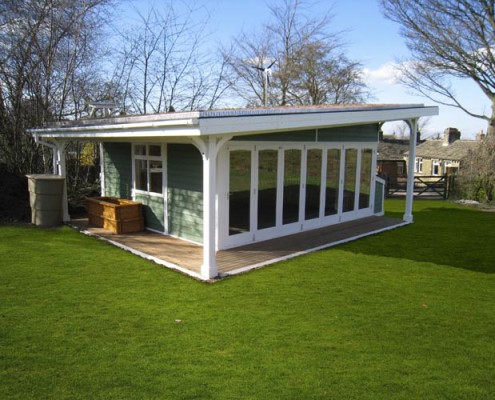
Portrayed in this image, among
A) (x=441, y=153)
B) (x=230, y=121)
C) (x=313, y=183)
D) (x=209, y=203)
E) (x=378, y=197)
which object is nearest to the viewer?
(x=230, y=121)

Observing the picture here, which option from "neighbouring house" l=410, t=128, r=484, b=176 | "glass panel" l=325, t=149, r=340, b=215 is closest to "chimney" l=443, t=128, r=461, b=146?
"neighbouring house" l=410, t=128, r=484, b=176

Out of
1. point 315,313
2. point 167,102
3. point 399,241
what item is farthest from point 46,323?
point 167,102

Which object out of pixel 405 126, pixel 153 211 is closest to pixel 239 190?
pixel 153 211

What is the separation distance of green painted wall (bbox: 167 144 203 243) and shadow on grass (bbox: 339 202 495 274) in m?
2.80

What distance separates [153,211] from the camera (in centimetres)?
847

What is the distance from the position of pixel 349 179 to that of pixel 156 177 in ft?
14.7

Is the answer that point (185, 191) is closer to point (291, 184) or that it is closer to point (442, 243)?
point (291, 184)

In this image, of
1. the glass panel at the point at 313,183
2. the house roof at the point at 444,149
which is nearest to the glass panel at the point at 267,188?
the glass panel at the point at 313,183

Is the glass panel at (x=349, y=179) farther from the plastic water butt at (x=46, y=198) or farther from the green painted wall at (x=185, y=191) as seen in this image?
the plastic water butt at (x=46, y=198)

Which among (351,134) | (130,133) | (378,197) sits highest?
(351,134)

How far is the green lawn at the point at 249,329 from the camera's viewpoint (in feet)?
10.5

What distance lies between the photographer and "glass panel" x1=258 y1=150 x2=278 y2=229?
7.47 m

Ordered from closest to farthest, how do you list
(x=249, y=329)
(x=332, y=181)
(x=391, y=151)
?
1. (x=249, y=329)
2. (x=332, y=181)
3. (x=391, y=151)

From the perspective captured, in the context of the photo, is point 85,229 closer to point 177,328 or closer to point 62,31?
point 177,328
